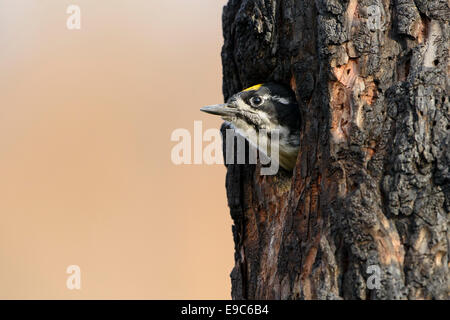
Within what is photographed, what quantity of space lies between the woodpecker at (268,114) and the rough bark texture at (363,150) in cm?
29

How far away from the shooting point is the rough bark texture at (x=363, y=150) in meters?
2.57

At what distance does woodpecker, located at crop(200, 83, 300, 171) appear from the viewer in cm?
386

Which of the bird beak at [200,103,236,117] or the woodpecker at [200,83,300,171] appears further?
the bird beak at [200,103,236,117]

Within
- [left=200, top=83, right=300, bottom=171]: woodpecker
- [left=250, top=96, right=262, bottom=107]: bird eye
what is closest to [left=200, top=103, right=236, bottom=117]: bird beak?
[left=200, top=83, right=300, bottom=171]: woodpecker

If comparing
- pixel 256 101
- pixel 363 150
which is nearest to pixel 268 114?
pixel 256 101

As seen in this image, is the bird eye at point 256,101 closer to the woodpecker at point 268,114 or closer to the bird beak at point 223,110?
the woodpecker at point 268,114

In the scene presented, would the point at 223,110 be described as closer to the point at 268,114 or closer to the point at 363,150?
the point at 268,114

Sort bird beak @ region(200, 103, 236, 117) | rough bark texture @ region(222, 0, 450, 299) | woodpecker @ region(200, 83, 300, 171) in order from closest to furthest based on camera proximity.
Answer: rough bark texture @ region(222, 0, 450, 299) < woodpecker @ region(200, 83, 300, 171) < bird beak @ region(200, 103, 236, 117)

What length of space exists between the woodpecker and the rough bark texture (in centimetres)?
29

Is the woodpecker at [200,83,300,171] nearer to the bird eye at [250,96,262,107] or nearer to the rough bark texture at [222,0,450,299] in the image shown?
the bird eye at [250,96,262,107]

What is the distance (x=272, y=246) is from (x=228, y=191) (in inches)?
25.9
